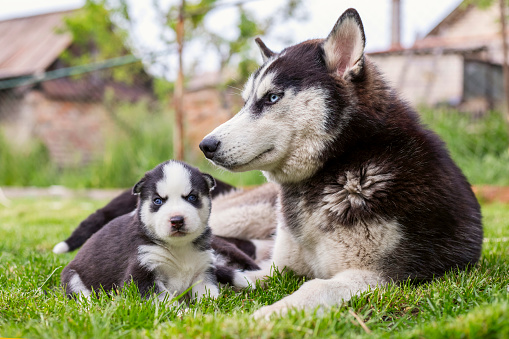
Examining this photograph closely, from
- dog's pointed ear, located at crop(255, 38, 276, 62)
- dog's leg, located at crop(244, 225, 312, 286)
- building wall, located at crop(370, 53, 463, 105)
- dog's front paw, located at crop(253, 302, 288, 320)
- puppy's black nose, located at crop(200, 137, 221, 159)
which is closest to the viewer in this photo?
dog's front paw, located at crop(253, 302, 288, 320)

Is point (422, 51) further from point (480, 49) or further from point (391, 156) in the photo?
point (391, 156)

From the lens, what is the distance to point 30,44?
1811cm

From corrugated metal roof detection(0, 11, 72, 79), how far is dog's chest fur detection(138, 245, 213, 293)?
44.5 ft

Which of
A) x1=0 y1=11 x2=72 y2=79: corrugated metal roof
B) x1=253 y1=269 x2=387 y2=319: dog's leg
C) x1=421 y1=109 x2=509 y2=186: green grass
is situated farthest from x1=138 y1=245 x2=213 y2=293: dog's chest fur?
x1=0 y1=11 x2=72 y2=79: corrugated metal roof

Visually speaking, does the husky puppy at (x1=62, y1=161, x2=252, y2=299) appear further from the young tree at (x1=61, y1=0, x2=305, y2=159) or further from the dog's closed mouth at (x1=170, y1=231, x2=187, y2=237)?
the young tree at (x1=61, y1=0, x2=305, y2=159)

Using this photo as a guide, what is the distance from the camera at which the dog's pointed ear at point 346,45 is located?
2586 millimetres

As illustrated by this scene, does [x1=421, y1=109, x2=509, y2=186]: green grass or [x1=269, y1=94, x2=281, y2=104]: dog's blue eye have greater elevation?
[x1=269, y1=94, x2=281, y2=104]: dog's blue eye

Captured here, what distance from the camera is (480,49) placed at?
9.27 metres

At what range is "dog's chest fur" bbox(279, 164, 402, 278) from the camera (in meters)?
2.47

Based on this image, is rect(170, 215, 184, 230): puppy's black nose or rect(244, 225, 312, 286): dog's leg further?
rect(244, 225, 312, 286): dog's leg

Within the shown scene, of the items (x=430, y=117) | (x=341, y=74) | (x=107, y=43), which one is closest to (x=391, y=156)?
(x=341, y=74)

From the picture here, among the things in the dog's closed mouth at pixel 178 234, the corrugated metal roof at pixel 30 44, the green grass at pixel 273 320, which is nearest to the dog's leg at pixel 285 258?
the green grass at pixel 273 320

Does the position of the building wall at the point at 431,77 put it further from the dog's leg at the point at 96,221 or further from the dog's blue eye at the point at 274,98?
the dog's blue eye at the point at 274,98

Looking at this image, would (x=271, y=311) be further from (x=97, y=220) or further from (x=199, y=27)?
(x=199, y=27)
